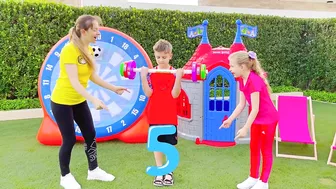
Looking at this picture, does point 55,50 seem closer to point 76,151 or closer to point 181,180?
point 76,151

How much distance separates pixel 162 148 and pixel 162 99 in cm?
54

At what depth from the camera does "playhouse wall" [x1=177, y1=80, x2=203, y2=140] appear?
17.5 feet

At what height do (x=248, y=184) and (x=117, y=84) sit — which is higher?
(x=117, y=84)

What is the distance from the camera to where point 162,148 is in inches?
133

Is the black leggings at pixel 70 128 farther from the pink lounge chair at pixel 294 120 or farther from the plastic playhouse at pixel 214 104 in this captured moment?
the pink lounge chair at pixel 294 120

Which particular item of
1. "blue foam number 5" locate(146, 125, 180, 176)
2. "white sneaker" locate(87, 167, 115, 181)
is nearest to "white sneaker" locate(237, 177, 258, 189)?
"blue foam number 5" locate(146, 125, 180, 176)

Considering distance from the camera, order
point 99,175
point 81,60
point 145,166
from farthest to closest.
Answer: point 145,166
point 99,175
point 81,60

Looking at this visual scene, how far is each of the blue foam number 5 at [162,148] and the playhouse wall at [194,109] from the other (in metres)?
1.93

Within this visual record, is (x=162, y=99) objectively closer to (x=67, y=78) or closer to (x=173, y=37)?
(x=67, y=78)

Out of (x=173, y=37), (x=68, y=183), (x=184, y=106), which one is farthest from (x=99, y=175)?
(x=173, y=37)

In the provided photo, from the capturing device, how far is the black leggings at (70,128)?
3348 millimetres

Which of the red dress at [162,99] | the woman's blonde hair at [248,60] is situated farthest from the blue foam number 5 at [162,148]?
the woman's blonde hair at [248,60]

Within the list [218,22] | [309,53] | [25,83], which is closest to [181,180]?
[25,83]

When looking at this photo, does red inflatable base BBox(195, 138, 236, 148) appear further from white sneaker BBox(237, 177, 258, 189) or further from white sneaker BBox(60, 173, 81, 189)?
white sneaker BBox(60, 173, 81, 189)
